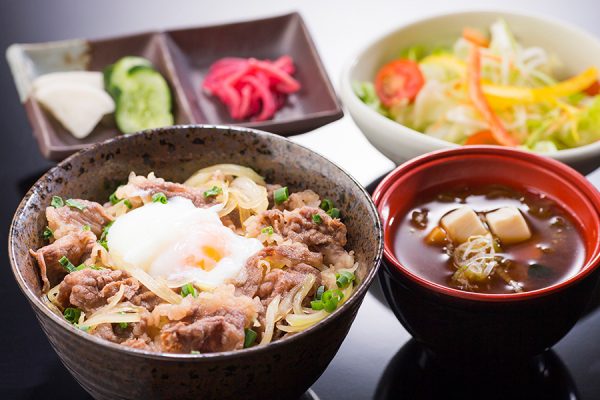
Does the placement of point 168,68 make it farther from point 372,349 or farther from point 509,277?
point 509,277

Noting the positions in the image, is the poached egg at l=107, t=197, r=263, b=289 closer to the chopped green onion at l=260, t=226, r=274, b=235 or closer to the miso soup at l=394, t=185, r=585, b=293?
the chopped green onion at l=260, t=226, r=274, b=235

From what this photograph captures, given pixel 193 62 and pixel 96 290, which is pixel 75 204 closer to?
pixel 96 290

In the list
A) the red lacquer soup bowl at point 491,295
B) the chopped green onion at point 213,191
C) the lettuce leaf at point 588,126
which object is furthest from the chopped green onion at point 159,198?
the lettuce leaf at point 588,126

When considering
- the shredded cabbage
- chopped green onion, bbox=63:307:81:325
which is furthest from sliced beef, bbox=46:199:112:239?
the shredded cabbage

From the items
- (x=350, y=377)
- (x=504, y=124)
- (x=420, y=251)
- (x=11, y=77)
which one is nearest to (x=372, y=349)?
(x=350, y=377)

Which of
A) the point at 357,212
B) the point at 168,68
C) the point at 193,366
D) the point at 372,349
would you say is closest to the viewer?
the point at 193,366

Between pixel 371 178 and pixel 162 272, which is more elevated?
pixel 162 272

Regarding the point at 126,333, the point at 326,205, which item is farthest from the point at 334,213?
the point at 126,333
